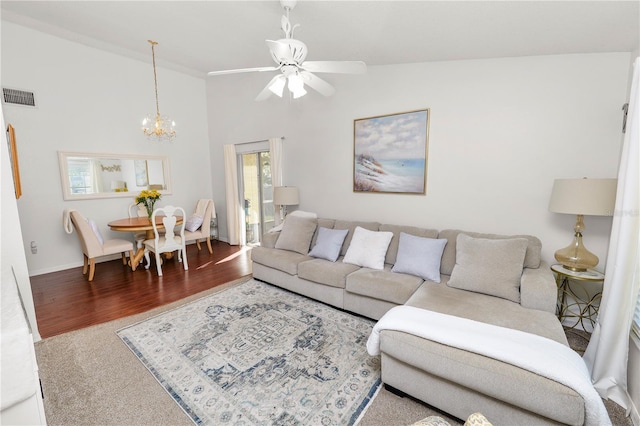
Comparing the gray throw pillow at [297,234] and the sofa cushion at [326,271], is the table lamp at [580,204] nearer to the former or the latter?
the sofa cushion at [326,271]

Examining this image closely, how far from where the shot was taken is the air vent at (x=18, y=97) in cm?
356

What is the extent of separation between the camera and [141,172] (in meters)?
4.91

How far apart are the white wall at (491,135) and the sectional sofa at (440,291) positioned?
1.38 ft

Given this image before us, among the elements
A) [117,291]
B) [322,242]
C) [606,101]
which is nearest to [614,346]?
[606,101]

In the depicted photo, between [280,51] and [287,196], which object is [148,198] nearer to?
[287,196]

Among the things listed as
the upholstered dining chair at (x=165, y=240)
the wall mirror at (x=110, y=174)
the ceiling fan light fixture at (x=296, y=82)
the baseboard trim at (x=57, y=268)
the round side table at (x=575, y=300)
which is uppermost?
the ceiling fan light fixture at (x=296, y=82)

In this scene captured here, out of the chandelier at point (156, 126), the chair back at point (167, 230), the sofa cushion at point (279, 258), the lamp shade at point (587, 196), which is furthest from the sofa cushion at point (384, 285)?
the chandelier at point (156, 126)

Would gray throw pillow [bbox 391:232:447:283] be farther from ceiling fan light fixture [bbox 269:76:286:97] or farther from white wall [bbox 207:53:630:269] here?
ceiling fan light fixture [bbox 269:76:286:97]

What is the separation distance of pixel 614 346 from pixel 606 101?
2000mm

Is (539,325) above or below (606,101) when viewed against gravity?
below

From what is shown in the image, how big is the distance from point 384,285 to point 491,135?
193cm

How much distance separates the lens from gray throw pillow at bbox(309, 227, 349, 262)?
10.5 ft

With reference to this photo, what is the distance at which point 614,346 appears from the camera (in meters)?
1.70

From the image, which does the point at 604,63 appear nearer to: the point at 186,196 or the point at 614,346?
the point at 614,346
